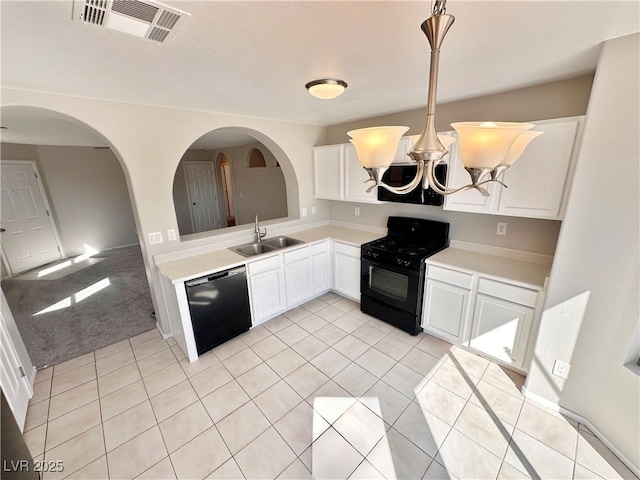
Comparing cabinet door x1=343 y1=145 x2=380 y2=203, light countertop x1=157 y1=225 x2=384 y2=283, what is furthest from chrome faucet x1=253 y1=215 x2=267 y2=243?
cabinet door x1=343 y1=145 x2=380 y2=203

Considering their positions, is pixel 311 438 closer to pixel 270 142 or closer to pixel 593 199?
pixel 593 199

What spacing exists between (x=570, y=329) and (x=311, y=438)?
6.24ft

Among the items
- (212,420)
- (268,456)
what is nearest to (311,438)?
(268,456)

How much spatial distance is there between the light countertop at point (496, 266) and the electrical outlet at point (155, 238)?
105 inches

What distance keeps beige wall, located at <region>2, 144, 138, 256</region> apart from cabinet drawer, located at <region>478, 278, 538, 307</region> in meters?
7.19

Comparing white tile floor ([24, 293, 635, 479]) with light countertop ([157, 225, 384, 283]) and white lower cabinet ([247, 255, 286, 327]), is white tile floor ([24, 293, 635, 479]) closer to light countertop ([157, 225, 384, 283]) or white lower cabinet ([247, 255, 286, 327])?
white lower cabinet ([247, 255, 286, 327])

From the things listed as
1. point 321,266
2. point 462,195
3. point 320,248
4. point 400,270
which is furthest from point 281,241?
point 462,195

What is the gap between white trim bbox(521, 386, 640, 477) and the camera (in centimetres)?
156

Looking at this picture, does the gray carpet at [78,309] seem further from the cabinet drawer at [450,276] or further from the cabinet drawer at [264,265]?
the cabinet drawer at [450,276]

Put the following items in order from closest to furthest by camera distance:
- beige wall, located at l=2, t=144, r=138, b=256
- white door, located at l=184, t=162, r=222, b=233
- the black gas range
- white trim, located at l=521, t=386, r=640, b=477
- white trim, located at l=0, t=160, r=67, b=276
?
1. white trim, located at l=521, t=386, r=640, b=477
2. the black gas range
3. white trim, located at l=0, t=160, r=67, b=276
4. beige wall, located at l=2, t=144, r=138, b=256
5. white door, located at l=184, t=162, r=222, b=233

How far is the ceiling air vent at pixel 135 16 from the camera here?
3.38 ft

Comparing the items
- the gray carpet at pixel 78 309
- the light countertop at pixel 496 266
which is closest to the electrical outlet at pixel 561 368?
the light countertop at pixel 496 266

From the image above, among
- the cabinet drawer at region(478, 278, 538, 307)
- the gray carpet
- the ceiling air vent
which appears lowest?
the gray carpet

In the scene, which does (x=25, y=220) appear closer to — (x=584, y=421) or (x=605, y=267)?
(x=605, y=267)
